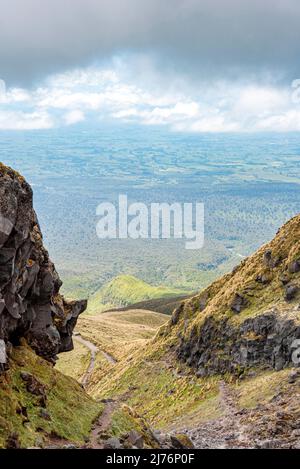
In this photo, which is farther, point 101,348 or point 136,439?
point 101,348

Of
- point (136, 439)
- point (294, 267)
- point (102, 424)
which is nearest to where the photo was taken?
point (136, 439)

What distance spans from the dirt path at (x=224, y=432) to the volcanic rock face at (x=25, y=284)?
16.7m

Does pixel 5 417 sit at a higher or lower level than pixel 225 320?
higher

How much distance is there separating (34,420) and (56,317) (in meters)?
21.6

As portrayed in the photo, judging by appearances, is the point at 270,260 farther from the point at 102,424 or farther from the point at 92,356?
the point at 92,356

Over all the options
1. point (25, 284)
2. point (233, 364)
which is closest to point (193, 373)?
→ point (233, 364)

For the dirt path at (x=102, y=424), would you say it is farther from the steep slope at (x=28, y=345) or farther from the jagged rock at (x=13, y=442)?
the jagged rock at (x=13, y=442)

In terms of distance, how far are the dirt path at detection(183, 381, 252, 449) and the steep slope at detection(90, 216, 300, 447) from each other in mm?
97

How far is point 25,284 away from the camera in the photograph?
47.1m

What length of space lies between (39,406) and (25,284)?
12.7m

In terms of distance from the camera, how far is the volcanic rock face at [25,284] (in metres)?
40.0

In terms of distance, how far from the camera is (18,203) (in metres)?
42.7
